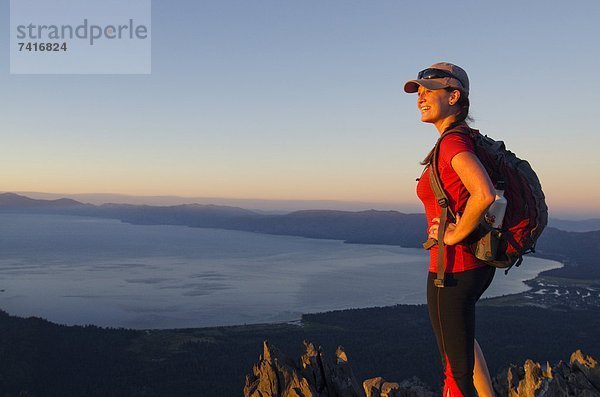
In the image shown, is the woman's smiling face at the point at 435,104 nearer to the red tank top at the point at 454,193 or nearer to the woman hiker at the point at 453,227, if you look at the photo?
the woman hiker at the point at 453,227

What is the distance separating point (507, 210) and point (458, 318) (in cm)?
109

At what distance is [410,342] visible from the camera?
156375 millimetres

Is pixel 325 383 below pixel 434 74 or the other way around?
below

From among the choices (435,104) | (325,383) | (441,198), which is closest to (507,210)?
(441,198)

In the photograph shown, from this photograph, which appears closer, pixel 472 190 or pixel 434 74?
pixel 472 190

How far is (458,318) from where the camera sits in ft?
15.3

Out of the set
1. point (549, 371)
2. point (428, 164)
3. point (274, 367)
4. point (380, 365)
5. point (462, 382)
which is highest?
point (428, 164)

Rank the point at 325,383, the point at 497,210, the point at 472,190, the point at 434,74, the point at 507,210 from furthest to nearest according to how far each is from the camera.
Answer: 1. the point at 325,383
2. the point at 434,74
3. the point at 507,210
4. the point at 497,210
5. the point at 472,190

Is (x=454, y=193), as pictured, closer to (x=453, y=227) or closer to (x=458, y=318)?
(x=453, y=227)

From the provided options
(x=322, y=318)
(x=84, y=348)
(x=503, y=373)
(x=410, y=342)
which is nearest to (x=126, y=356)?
(x=84, y=348)

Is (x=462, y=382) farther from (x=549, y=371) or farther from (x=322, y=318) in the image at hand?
(x=322, y=318)

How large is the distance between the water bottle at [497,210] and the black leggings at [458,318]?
49 centimetres

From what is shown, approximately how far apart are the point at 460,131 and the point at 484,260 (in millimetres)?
1164

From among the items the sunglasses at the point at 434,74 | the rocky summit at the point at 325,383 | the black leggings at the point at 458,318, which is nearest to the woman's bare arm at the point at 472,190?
the black leggings at the point at 458,318
